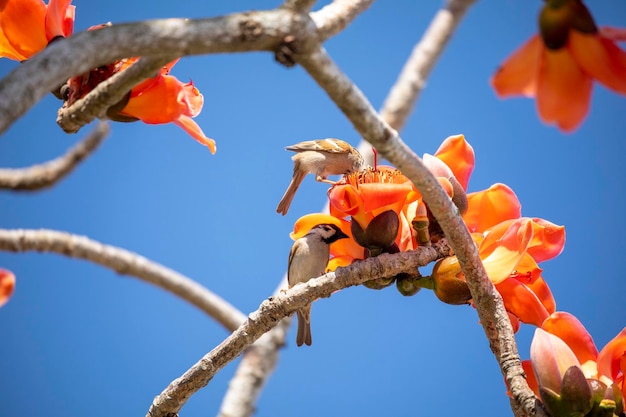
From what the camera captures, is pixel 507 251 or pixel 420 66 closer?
pixel 507 251

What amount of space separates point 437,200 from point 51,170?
2.67 metres

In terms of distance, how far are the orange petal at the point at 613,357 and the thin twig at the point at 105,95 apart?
923mm

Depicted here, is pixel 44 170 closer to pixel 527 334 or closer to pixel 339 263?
pixel 339 263

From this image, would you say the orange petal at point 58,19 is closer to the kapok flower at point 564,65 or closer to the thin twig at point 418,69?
the kapok flower at point 564,65

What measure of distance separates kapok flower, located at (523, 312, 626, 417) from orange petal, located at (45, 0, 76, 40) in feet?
3.34

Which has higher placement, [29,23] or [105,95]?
[29,23]

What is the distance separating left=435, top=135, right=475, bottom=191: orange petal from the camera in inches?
63.5

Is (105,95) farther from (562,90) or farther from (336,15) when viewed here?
(562,90)

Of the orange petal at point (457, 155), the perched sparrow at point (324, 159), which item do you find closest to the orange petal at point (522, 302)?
the orange petal at point (457, 155)

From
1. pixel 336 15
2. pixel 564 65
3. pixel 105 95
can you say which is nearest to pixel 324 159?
pixel 105 95

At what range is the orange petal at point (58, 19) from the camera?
4.30 ft

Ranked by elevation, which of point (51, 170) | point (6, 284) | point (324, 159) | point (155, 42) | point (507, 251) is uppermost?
point (324, 159)

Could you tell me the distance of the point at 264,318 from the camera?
1354 mm

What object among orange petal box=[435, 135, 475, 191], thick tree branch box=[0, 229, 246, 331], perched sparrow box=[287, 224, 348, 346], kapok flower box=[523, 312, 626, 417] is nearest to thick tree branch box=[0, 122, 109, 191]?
thick tree branch box=[0, 229, 246, 331]
